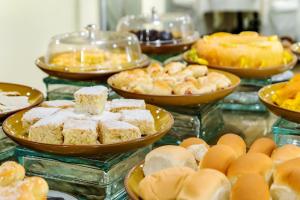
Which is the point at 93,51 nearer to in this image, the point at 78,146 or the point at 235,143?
the point at 78,146

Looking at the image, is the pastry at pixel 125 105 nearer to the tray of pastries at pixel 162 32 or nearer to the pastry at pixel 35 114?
the pastry at pixel 35 114

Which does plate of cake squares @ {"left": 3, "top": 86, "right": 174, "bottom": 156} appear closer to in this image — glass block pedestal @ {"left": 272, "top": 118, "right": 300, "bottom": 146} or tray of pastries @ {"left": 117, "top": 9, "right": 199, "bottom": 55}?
glass block pedestal @ {"left": 272, "top": 118, "right": 300, "bottom": 146}

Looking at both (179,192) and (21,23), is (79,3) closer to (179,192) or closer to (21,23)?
(21,23)

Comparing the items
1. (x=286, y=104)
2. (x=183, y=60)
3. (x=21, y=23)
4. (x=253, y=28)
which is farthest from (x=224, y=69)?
(x=253, y=28)

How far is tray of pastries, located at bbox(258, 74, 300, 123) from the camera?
1206 mm

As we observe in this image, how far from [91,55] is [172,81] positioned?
1.22 ft

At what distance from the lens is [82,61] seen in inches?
65.9

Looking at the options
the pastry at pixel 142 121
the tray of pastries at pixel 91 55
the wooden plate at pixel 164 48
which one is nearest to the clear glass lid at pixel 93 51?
the tray of pastries at pixel 91 55

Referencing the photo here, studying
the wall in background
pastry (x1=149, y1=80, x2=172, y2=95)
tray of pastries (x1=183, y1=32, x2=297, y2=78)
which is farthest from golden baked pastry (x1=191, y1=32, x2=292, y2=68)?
the wall in background

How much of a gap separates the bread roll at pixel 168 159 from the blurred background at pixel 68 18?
1.88 meters

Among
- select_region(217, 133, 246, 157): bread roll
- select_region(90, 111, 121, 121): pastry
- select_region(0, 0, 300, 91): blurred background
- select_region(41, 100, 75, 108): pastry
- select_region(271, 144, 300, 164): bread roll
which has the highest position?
select_region(271, 144, 300, 164): bread roll

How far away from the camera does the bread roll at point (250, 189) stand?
697mm

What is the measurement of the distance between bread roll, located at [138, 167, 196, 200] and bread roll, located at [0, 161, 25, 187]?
0.59 feet

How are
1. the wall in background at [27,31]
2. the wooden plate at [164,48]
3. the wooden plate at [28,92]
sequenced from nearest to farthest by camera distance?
1. the wooden plate at [28,92]
2. the wooden plate at [164,48]
3. the wall in background at [27,31]
